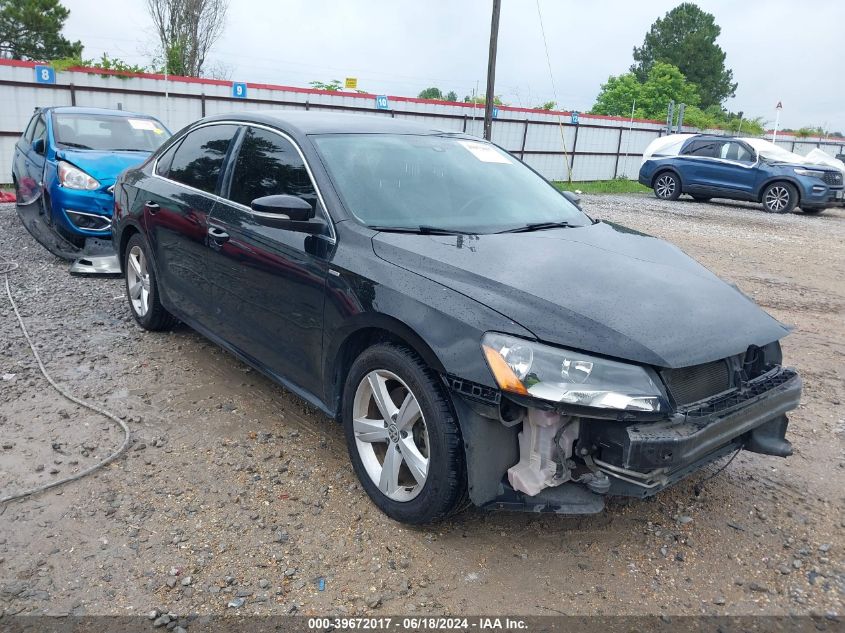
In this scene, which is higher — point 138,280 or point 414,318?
point 414,318

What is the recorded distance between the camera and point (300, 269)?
335 cm

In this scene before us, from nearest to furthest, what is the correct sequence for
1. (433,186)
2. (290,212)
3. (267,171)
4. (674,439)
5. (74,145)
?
(674,439) < (290,212) < (433,186) < (267,171) < (74,145)

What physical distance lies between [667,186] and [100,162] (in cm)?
1521

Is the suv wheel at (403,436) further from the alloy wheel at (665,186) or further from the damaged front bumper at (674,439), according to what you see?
the alloy wheel at (665,186)

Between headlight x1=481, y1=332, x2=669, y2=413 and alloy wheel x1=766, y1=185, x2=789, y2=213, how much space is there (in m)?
16.8

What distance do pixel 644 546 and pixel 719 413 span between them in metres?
0.69

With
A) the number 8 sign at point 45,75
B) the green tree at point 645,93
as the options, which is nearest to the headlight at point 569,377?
the number 8 sign at point 45,75

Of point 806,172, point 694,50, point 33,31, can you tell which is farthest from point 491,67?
point 694,50

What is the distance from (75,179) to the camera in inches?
286

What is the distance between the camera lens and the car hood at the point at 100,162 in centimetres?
734

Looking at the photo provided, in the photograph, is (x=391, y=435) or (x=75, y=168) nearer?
(x=391, y=435)

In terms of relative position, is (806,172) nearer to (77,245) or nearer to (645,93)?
(77,245)

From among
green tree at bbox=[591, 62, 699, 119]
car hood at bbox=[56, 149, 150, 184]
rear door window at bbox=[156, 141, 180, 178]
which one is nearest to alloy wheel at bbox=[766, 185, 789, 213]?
car hood at bbox=[56, 149, 150, 184]

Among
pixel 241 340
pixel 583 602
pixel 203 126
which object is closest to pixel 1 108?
pixel 203 126
